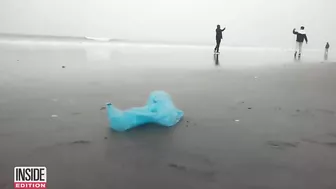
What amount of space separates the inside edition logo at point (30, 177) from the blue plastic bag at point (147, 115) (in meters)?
1.48

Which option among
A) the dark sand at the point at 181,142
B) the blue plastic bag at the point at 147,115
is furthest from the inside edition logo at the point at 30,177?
the blue plastic bag at the point at 147,115

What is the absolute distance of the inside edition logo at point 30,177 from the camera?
284cm

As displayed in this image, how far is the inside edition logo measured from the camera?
2841mm

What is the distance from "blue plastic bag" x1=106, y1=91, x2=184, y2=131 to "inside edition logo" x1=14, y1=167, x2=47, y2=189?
1.48 m

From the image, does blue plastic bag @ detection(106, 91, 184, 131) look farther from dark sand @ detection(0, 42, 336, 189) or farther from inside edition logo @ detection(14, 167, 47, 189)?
inside edition logo @ detection(14, 167, 47, 189)

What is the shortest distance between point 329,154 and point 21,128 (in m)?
3.77

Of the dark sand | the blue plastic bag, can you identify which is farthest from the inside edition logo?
the blue plastic bag

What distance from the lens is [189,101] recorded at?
6.73m

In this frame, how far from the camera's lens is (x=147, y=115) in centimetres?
479

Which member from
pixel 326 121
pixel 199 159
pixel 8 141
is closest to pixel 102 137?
pixel 8 141

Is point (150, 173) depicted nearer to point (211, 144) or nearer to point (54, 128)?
point (211, 144)

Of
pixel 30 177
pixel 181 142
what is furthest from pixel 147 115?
pixel 30 177

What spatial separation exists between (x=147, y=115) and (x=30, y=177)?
2.02m

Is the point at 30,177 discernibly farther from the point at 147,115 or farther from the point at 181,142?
the point at 147,115
